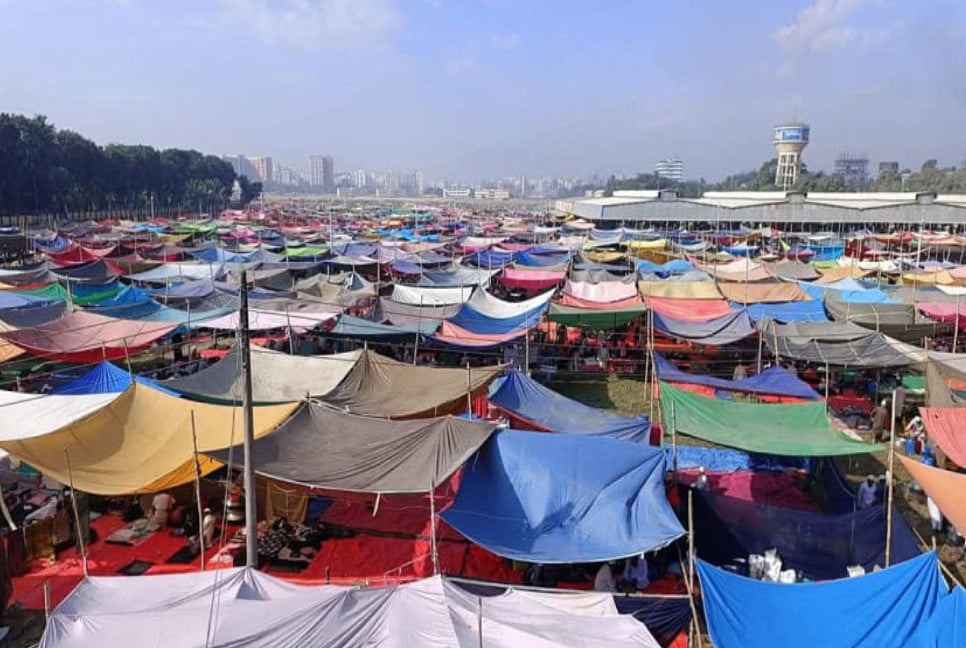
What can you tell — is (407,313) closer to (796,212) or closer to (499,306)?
(499,306)

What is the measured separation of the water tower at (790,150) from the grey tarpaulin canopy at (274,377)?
82.5 metres

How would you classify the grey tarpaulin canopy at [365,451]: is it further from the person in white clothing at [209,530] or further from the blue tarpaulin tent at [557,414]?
the blue tarpaulin tent at [557,414]

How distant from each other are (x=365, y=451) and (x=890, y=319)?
476 inches

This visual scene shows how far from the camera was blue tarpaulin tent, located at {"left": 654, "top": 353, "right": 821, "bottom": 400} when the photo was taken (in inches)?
411

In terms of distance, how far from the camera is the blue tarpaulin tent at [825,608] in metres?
5.09

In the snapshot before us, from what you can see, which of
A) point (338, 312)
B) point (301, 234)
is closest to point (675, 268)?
point (338, 312)

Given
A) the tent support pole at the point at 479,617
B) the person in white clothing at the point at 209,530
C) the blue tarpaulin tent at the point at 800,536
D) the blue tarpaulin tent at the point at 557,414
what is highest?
the blue tarpaulin tent at the point at 557,414

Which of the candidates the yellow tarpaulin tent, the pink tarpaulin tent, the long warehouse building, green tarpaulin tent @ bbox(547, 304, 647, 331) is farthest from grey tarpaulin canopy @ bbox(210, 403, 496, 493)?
the long warehouse building

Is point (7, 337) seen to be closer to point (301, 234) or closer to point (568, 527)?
point (568, 527)

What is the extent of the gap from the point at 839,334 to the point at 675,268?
10.3 meters

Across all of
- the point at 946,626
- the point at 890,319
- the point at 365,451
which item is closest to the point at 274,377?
the point at 365,451

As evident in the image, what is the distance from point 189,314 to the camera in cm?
1459

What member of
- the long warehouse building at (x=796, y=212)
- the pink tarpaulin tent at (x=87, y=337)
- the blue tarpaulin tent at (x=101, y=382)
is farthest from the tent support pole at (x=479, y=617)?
the long warehouse building at (x=796, y=212)

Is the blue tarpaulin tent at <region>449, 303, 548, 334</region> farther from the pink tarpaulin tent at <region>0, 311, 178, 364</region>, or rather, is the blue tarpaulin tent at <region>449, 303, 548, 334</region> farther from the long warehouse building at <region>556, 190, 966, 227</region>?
the long warehouse building at <region>556, 190, 966, 227</region>
